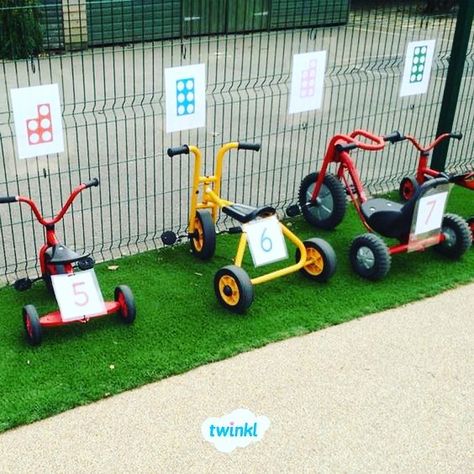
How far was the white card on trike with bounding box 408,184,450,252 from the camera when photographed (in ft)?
15.6

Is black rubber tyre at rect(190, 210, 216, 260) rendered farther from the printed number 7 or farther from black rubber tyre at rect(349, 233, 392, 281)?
the printed number 7

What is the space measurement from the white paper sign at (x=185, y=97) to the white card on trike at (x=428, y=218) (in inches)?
63.7

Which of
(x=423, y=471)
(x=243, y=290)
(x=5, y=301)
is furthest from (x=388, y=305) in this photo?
(x=5, y=301)

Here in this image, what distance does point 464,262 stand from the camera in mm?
5281

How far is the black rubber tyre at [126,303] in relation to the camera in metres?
4.20

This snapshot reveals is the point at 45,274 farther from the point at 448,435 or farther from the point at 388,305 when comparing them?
the point at 448,435

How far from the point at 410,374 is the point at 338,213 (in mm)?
1875

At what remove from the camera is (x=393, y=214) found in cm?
489

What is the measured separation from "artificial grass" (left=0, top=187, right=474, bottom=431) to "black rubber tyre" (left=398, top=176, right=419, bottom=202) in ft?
3.24

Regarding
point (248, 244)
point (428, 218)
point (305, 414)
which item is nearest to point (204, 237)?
point (248, 244)

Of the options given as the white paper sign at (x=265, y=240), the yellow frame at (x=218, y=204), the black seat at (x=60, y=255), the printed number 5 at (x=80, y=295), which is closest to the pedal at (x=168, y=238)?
the yellow frame at (x=218, y=204)

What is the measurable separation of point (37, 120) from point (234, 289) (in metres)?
1.57

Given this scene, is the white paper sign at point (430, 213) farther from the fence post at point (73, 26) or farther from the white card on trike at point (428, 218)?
the fence post at point (73, 26)

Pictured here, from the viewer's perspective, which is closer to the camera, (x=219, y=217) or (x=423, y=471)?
(x=423, y=471)
